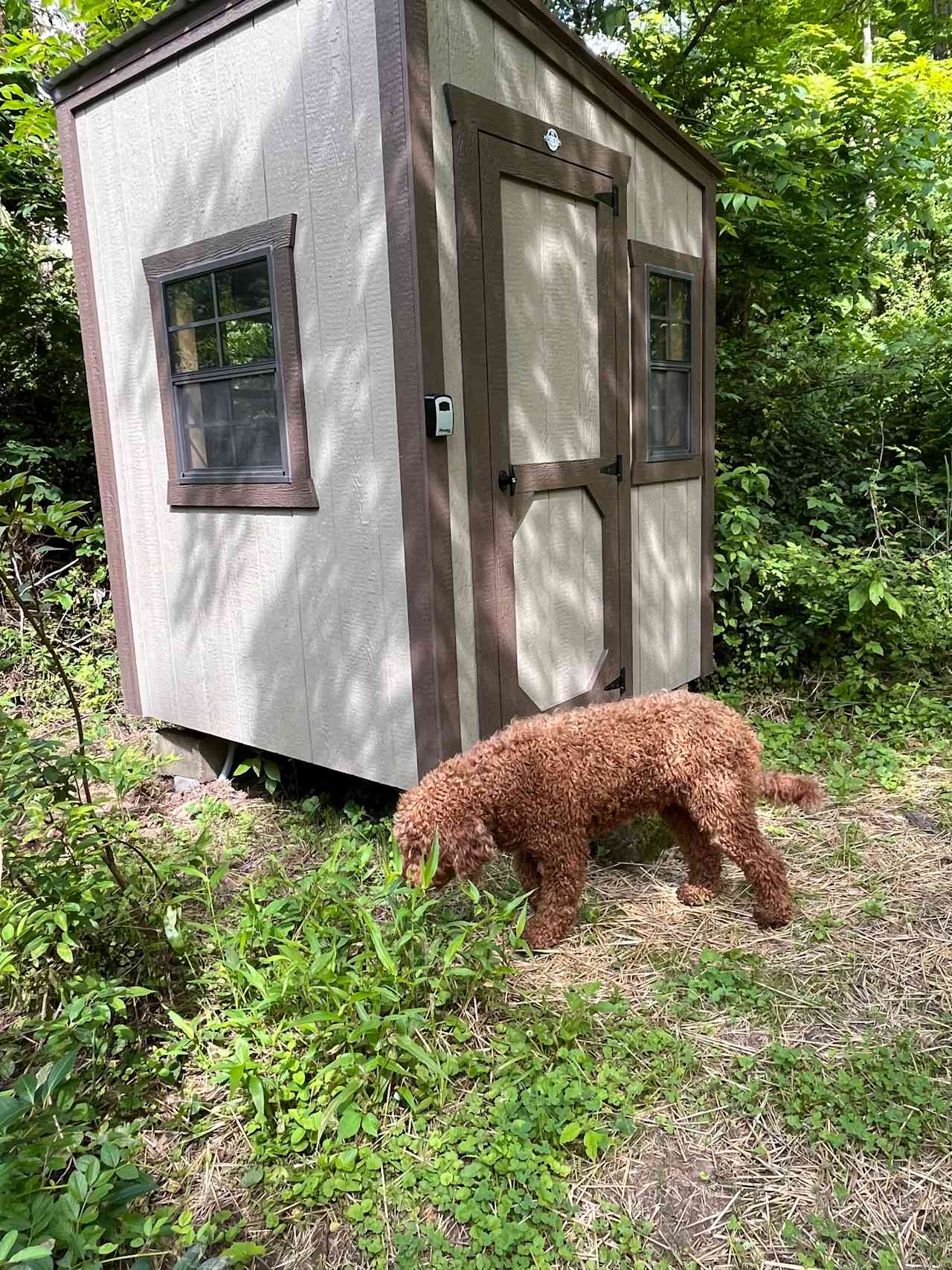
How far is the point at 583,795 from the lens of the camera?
2.88 metres

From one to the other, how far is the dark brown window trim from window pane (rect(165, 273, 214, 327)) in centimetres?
4

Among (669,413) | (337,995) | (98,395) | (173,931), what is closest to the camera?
(337,995)

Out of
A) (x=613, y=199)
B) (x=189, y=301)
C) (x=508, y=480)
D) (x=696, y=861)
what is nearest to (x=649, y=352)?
(x=613, y=199)

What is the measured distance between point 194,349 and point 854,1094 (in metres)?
3.69

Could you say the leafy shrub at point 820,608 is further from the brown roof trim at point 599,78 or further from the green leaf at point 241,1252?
the green leaf at point 241,1252

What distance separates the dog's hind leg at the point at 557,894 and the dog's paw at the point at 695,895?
54cm

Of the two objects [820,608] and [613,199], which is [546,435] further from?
[820,608]

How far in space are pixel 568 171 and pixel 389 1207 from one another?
3718 millimetres

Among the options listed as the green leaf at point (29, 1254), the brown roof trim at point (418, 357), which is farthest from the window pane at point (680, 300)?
the green leaf at point (29, 1254)

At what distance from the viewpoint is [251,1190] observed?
2.17 m

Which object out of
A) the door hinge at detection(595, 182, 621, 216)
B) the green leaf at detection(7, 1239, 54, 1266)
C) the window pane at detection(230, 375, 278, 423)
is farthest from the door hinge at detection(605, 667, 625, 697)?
the green leaf at detection(7, 1239, 54, 1266)

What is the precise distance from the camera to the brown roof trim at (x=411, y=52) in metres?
3.37

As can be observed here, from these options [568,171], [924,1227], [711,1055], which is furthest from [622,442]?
[924,1227]

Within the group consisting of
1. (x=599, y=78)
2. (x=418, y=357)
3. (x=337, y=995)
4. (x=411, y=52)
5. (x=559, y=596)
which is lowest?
A: (x=337, y=995)
